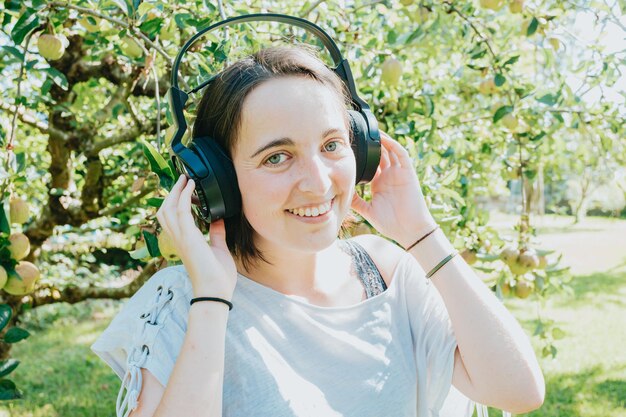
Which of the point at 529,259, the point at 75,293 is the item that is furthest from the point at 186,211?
the point at 75,293

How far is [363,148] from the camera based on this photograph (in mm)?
1339

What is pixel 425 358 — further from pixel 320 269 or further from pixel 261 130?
pixel 261 130

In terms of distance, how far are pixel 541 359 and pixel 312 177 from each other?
390 cm

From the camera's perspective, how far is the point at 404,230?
139 centimetres

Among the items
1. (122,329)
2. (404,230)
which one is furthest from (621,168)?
(122,329)

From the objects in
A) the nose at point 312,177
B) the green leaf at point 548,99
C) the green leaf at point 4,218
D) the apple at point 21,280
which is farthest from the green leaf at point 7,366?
the green leaf at point 548,99

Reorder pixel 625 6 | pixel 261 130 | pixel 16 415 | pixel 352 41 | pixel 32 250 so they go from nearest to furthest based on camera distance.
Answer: pixel 261 130
pixel 625 6
pixel 352 41
pixel 32 250
pixel 16 415

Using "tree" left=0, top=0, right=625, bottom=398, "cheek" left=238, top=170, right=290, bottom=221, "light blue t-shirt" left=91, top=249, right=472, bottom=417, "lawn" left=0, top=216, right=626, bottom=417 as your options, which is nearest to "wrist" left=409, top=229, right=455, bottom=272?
"light blue t-shirt" left=91, top=249, right=472, bottom=417

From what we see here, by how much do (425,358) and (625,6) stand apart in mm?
1550

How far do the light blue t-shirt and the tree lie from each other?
0.39 metres

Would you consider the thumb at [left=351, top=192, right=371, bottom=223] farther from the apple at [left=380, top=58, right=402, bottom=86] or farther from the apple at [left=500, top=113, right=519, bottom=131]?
the apple at [left=500, top=113, right=519, bottom=131]

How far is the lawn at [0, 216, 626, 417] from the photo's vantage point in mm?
3672

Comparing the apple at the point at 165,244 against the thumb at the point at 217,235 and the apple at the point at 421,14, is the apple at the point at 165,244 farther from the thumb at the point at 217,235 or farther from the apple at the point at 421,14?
the apple at the point at 421,14

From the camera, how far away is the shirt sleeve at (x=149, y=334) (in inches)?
43.9
